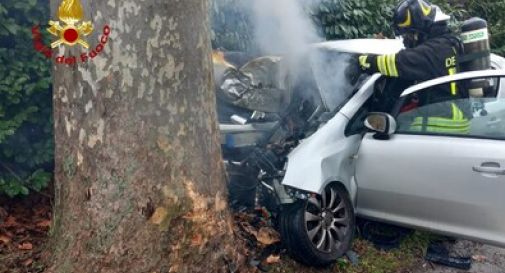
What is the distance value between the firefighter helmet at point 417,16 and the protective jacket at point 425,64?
6.4 inches

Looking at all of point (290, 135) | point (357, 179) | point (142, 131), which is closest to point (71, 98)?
point (142, 131)

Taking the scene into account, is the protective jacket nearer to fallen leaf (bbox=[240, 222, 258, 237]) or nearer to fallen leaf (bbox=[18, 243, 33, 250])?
fallen leaf (bbox=[240, 222, 258, 237])

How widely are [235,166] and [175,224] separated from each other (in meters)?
1.39

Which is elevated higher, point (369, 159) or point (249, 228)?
point (369, 159)

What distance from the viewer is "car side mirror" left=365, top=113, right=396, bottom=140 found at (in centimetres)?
460

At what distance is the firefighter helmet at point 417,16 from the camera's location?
5051 millimetres

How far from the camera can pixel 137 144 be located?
3.27m

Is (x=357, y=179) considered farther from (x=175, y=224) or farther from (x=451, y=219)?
(x=175, y=224)

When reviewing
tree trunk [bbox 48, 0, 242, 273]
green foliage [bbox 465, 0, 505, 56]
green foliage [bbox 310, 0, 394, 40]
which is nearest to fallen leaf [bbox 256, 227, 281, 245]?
tree trunk [bbox 48, 0, 242, 273]

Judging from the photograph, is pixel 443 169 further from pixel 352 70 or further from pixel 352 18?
pixel 352 18

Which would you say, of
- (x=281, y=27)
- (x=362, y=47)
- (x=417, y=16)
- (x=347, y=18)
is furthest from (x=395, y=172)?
(x=347, y=18)

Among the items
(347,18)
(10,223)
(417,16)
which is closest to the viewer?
(10,223)

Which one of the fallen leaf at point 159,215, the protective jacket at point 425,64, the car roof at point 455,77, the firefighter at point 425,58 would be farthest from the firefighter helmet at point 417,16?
the fallen leaf at point 159,215

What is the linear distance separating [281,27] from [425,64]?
149 centimetres
